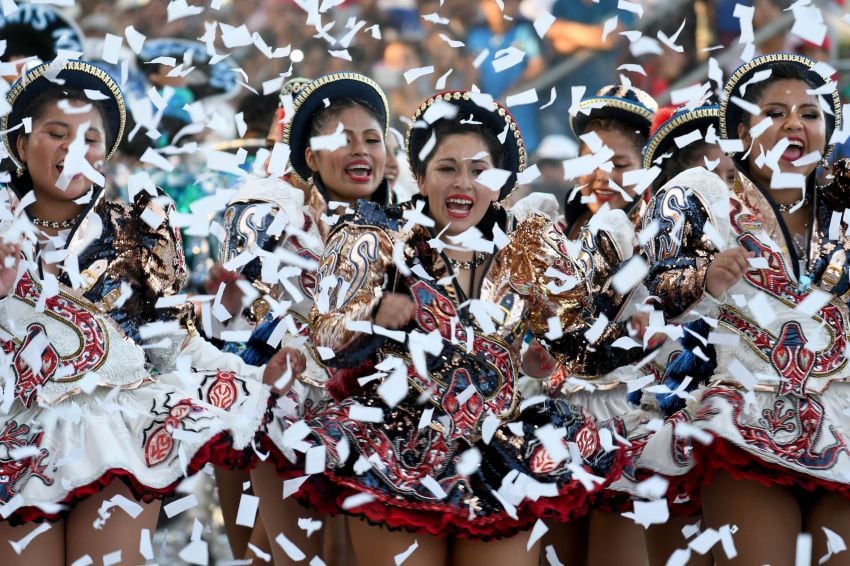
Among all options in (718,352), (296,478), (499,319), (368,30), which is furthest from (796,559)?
(368,30)

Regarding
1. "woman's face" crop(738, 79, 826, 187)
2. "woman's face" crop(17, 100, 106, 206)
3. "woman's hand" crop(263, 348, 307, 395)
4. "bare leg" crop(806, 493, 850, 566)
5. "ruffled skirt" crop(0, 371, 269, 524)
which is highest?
"woman's face" crop(738, 79, 826, 187)

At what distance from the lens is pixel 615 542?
4.82 m

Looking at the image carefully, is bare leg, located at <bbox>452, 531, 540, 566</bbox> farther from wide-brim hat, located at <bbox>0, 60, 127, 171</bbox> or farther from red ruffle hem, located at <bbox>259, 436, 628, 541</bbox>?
wide-brim hat, located at <bbox>0, 60, 127, 171</bbox>

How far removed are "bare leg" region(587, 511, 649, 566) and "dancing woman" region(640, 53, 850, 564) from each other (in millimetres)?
641

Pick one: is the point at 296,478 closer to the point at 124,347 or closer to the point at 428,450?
the point at 428,450

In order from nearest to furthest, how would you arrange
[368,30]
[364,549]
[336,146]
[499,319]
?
[364,549] → [499,319] → [336,146] → [368,30]

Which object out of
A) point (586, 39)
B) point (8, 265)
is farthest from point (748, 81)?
point (586, 39)

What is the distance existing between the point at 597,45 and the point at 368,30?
1.60 m

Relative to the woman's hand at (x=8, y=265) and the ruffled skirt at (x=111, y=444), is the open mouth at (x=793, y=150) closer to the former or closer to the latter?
the ruffled skirt at (x=111, y=444)

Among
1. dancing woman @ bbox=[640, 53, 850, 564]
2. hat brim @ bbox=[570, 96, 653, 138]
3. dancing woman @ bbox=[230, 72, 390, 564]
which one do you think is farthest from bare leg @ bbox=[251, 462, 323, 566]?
hat brim @ bbox=[570, 96, 653, 138]

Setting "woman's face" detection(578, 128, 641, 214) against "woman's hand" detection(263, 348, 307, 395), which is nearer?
"woman's hand" detection(263, 348, 307, 395)

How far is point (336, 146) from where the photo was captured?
15.9ft

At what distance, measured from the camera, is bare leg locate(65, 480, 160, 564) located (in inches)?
155

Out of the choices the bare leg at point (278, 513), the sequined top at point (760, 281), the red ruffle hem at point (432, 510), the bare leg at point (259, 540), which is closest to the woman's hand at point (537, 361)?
the sequined top at point (760, 281)
